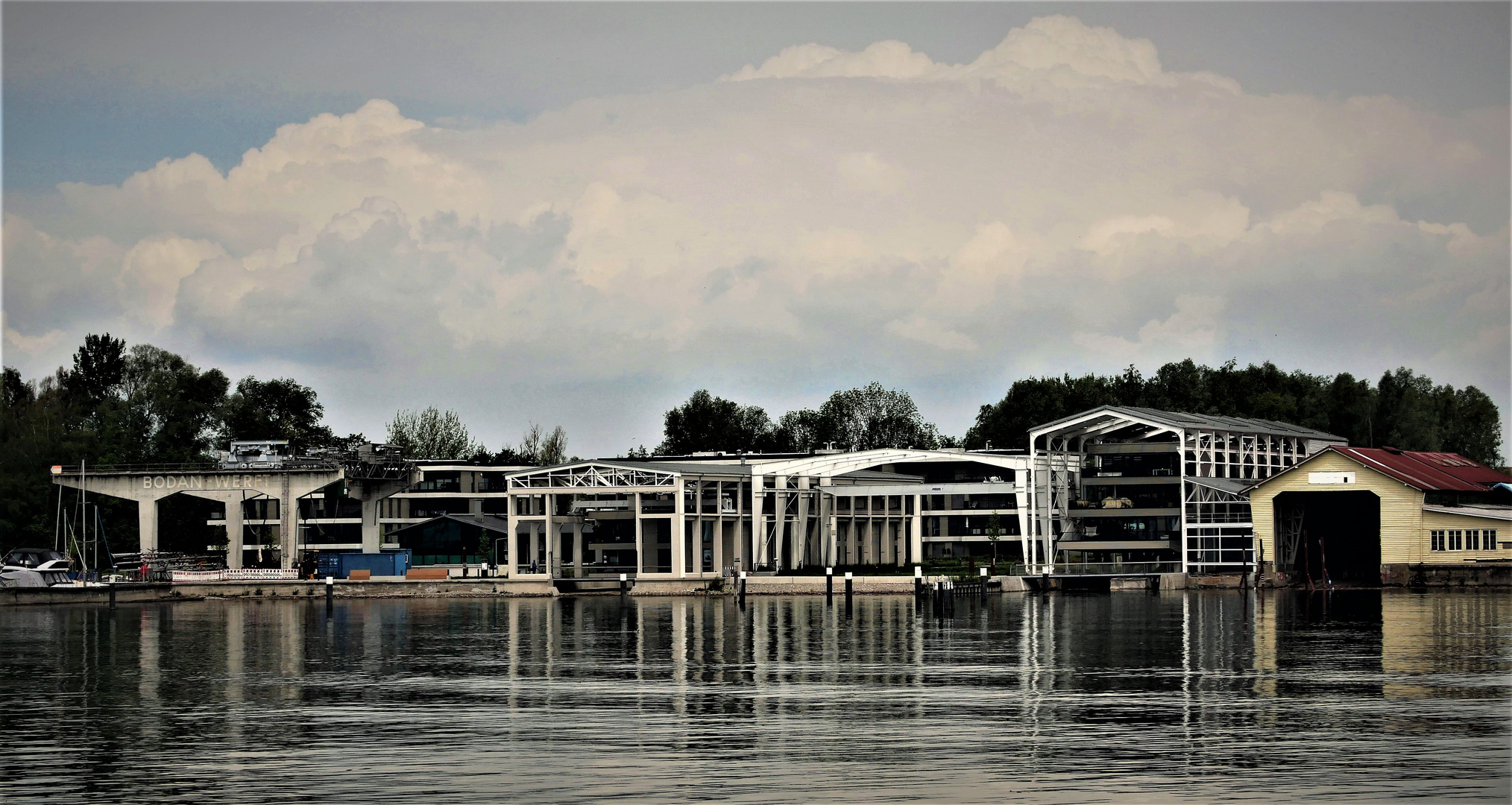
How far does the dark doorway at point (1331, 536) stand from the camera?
96.8 metres

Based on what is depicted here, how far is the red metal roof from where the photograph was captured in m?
90.8

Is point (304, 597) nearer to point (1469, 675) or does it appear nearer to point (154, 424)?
point (154, 424)

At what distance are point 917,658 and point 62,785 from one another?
1119 inches

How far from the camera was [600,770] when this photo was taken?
28.8 m

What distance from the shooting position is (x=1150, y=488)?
107 meters

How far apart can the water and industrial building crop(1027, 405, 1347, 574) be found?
102 ft

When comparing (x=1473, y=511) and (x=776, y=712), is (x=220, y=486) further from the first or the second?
(x=1473, y=511)

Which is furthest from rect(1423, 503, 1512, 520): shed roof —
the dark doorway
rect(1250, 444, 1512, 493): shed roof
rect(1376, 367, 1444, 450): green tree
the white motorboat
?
the white motorboat

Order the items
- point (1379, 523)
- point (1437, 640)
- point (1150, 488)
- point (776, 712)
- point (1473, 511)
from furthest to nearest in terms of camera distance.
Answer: point (1150, 488)
point (1379, 523)
point (1473, 511)
point (1437, 640)
point (776, 712)

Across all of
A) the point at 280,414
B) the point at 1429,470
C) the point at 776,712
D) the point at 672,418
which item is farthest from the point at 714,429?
the point at 776,712

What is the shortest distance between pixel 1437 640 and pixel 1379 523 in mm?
44585

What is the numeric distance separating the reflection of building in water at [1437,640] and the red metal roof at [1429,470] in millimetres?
9534

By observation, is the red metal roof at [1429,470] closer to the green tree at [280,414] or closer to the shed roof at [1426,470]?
the shed roof at [1426,470]

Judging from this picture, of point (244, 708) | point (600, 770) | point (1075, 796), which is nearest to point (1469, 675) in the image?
point (1075, 796)
